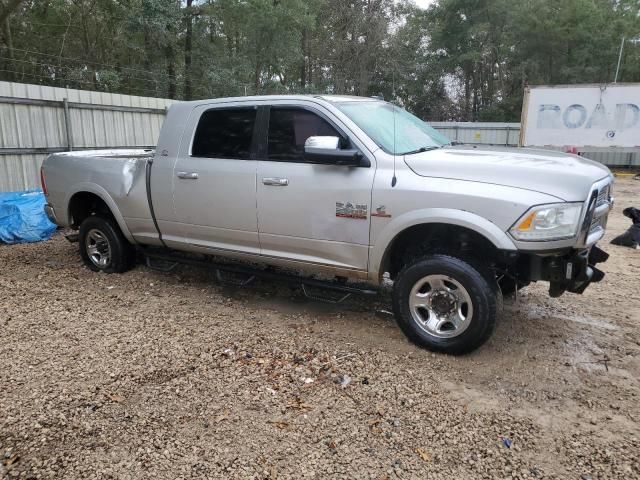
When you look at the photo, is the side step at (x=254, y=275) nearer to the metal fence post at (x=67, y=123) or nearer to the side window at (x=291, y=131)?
the side window at (x=291, y=131)

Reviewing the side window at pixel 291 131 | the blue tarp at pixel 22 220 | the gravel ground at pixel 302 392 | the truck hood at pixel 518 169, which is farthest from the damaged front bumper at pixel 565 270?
the blue tarp at pixel 22 220

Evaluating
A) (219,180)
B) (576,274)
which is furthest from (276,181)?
(576,274)

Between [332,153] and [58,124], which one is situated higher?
[58,124]

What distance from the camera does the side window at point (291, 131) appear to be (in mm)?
4270

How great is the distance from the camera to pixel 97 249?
6.03 meters

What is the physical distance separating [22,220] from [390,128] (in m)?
6.16

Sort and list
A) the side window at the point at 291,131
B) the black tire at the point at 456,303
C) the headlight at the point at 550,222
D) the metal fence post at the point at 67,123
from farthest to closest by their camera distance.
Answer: the metal fence post at the point at 67,123
the side window at the point at 291,131
the black tire at the point at 456,303
the headlight at the point at 550,222

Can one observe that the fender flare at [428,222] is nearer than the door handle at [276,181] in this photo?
Yes

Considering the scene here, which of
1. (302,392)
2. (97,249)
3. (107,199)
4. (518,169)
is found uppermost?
(518,169)

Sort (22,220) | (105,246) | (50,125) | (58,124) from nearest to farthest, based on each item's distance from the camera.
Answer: (105,246) < (22,220) < (50,125) < (58,124)

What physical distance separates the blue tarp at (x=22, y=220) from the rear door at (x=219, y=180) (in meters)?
4.08

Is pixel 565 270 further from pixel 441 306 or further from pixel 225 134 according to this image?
pixel 225 134

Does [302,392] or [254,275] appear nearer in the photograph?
[302,392]

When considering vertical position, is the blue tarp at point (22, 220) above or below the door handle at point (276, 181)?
below
